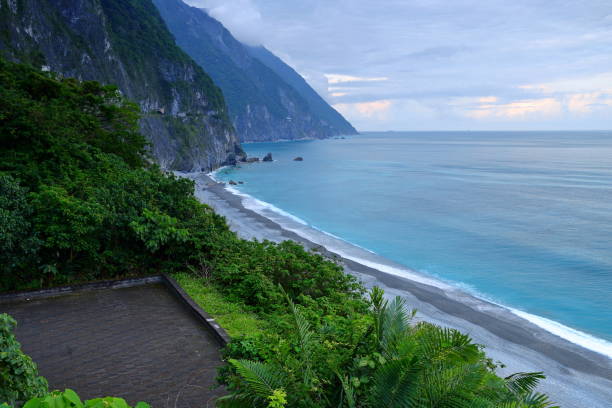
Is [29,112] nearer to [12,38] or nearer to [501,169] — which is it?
[12,38]

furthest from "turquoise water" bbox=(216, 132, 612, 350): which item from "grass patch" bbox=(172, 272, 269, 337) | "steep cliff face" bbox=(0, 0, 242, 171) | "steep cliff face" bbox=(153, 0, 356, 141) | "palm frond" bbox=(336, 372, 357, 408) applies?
"steep cliff face" bbox=(153, 0, 356, 141)

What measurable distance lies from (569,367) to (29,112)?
54.2 ft

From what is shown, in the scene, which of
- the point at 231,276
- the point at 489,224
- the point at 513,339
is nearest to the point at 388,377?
the point at 231,276

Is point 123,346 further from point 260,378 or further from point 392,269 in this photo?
point 392,269

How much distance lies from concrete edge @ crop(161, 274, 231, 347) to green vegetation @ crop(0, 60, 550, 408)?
23cm

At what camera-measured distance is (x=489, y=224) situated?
30016 mm

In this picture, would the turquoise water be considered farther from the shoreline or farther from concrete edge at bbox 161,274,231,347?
concrete edge at bbox 161,274,231,347

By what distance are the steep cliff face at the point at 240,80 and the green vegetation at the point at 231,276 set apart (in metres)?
146

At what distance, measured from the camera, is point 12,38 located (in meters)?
38.0

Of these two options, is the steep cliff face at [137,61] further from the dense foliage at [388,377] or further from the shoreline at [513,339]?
the dense foliage at [388,377]

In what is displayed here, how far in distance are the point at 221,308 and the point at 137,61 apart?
217 feet

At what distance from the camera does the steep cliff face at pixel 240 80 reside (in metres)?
158

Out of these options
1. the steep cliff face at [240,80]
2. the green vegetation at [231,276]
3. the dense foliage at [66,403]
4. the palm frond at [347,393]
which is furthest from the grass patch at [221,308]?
the steep cliff face at [240,80]

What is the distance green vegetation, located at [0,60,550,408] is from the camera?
3424 mm
